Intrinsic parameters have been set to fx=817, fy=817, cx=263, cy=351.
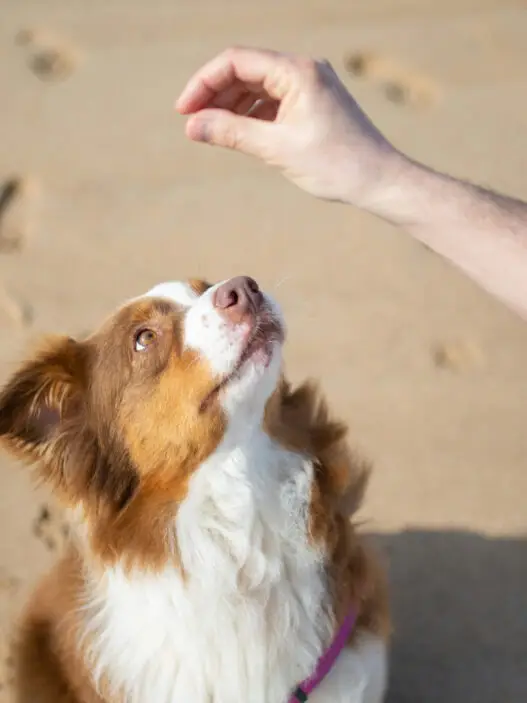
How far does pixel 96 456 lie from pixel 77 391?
16 cm

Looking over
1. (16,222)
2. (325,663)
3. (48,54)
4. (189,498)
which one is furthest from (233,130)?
(48,54)

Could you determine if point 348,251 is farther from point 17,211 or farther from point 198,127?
point 198,127

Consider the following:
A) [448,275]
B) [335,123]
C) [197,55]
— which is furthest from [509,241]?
[197,55]

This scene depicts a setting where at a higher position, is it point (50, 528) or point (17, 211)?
point (17, 211)

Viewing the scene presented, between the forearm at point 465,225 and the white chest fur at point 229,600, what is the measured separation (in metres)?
0.65

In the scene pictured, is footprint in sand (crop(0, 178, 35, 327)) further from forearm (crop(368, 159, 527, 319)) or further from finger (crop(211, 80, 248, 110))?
forearm (crop(368, 159, 527, 319))

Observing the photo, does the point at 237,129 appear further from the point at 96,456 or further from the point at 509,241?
the point at 96,456

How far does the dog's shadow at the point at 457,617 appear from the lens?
2.63m

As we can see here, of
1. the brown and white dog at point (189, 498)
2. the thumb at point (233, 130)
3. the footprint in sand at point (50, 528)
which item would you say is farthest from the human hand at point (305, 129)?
the footprint in sand at point (50, 528)

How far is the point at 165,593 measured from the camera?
1870 mm

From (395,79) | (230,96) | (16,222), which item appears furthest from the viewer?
(395,79)

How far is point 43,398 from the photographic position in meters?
1.89

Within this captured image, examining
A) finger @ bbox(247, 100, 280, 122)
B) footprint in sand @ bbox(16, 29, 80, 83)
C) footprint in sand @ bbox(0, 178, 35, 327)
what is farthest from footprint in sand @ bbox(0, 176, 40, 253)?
finger @ bbox(247, 100, 280, 122)

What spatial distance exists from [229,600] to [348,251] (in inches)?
83.7
